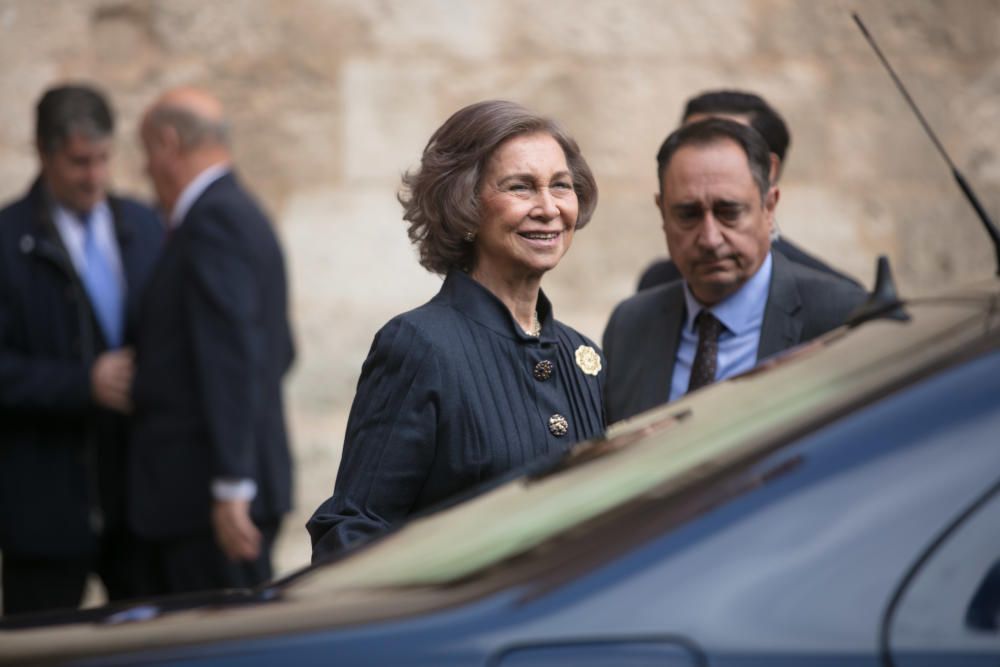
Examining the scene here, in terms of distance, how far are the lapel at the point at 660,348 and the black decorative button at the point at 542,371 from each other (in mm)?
831

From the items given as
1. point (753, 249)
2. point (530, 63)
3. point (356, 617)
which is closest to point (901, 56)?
point (530, 63)

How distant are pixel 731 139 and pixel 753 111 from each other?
64 cm

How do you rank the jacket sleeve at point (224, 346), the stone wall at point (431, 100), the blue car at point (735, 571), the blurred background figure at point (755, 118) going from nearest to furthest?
the blue car at point (735, 571) → the blurred background figure at point (755, 118) → the jacket sleeve at point (224, 346) → the stone wall at point (431, 100)

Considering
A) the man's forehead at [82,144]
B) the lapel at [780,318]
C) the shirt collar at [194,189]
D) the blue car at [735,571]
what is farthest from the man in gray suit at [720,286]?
the man's forehead at [82,144]

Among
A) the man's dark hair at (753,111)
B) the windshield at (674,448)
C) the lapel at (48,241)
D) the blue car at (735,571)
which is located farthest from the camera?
the lapel at (48,241)

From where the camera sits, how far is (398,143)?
21.1 ft

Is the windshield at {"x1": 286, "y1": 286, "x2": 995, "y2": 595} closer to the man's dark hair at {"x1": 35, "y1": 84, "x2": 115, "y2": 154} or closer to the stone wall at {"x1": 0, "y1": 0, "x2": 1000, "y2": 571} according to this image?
the man's dark hair at {"x1": 35, "y1": 84, "x2": 115, "y2": 154}

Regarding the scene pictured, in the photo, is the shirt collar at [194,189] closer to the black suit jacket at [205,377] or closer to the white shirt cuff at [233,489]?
the black suit jacket at [205,377]

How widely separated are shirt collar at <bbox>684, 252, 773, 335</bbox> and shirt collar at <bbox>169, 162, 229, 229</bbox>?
211 centimetres

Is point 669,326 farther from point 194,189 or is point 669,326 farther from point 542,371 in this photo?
point 194,189

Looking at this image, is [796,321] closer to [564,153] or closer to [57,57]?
[564,153]

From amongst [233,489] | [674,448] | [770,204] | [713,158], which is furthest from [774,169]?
[674,448]

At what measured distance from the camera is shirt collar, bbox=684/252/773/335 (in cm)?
403

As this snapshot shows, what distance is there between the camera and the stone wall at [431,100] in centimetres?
640
